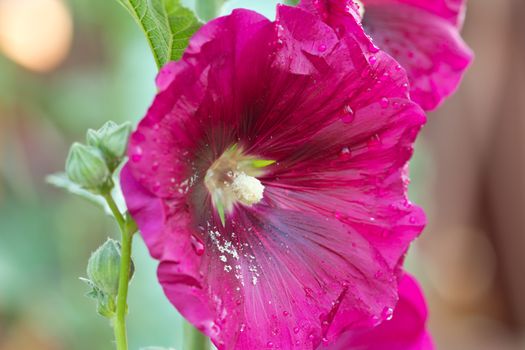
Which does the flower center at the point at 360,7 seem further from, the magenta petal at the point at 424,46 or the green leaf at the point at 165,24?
the green leaf at the point at 165,24

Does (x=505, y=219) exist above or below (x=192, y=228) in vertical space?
below

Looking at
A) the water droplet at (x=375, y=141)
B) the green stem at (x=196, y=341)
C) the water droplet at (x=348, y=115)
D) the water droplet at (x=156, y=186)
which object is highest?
the water droplet at (x=156, y=186)

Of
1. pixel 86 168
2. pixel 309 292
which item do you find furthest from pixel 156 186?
pixel 309 292

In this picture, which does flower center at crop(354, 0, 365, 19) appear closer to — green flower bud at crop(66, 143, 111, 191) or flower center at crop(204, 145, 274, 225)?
flower center at crop(204, 145, 274, 225)

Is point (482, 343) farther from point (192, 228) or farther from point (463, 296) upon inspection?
point (192, 228)

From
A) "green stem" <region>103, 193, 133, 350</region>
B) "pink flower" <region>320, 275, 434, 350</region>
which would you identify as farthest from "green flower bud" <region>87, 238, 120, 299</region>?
"pink flower" <region>320, 275, 434, 350</region>

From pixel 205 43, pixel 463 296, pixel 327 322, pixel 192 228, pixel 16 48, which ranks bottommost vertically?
pixel 463 296

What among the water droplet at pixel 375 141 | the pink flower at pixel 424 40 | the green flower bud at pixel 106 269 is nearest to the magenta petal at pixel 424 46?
the pink flower at pixel 424 40

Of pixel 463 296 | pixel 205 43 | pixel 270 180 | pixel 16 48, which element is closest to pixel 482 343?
pixel 463 296
